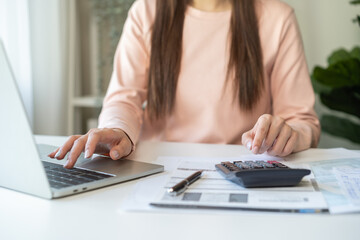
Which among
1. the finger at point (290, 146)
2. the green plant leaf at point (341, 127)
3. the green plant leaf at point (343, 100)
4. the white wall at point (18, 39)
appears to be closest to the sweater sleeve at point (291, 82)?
the finger at point (290, 146)

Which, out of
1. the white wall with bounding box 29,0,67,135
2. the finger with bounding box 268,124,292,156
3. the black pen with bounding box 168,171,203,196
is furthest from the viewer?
the white wall with bounding box 29,0,67,135

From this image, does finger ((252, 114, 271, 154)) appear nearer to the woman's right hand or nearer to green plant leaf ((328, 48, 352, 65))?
the woman's right hand

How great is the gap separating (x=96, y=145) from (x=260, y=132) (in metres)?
0.32

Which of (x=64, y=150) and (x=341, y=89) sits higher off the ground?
Result: (x=64, y=150)

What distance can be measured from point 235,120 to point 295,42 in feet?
0.92

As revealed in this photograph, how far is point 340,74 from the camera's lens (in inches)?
78.4

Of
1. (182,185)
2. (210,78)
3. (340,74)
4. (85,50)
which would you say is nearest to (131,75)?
(210,78)

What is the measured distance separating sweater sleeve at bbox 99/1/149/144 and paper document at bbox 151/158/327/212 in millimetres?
492

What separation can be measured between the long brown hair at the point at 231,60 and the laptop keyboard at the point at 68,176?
0.51m

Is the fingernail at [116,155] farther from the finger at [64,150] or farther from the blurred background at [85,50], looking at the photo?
the blurred background at [85,50]

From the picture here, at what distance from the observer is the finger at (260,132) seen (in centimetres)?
80

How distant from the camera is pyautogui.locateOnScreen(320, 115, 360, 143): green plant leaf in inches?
82.7

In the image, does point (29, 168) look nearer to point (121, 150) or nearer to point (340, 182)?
point (121, 150)

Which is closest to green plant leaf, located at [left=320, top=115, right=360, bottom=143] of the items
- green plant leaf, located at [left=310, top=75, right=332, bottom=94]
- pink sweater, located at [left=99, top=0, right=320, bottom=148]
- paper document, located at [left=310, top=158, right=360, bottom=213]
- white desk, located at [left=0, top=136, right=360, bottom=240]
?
green plant leaf, located at [left=310, top=75, right=332, bottom=94]
